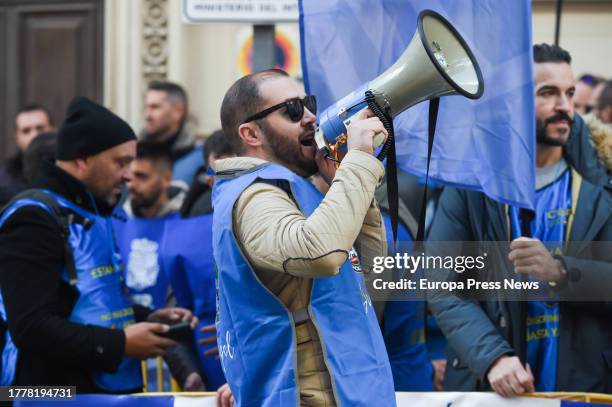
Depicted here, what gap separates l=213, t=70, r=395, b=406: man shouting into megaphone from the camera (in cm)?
311

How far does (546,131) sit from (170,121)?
11.3 ft

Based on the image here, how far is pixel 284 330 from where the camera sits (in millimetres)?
3236

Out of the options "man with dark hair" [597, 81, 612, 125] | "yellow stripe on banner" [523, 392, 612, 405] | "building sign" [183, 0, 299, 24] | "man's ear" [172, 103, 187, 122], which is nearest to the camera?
"yellow stripe on banner" [523, 392, 612, 405]

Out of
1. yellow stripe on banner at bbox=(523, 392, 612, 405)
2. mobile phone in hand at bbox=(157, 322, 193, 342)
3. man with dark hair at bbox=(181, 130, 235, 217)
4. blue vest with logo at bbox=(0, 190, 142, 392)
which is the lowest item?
yellow stripe on banner at bbox=(523, 392, 612, 405)

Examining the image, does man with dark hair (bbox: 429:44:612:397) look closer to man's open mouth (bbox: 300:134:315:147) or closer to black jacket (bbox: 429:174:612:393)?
black jacket (bbox: 429:174:612:393)

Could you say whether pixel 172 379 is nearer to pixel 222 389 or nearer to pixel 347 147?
pixel 222 389

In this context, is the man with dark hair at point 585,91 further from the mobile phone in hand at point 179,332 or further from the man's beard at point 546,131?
the mobile phone in hand at point 179,332

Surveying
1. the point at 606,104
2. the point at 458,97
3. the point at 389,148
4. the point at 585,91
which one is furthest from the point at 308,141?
the point at 585,91

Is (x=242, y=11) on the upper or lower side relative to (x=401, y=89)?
upper

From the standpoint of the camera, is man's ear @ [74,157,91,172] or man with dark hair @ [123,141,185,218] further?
man with dark hair @ [123,141,185,218]

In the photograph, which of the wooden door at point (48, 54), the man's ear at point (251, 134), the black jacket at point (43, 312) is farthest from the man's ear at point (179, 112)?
the man's ear at point (251, 134)

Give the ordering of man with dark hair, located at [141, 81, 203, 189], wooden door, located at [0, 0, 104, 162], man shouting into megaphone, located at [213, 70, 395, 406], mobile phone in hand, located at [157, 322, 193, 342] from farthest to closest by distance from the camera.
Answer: wooden door, located at [0, 0, 104, 162] → man with dark hair, located at [141, 81, 203, 189] → mobile phone in hand, located at [157, 322, 193, 342] → man shouting into megaphone, located at [213, 70, 395, 406]

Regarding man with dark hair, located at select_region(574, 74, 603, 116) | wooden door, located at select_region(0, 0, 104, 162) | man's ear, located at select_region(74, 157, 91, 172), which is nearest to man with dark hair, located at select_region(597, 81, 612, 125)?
man with dark hair, located at select_region(574, 74, 603, 116)

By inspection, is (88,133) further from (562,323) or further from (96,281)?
(562,323)
